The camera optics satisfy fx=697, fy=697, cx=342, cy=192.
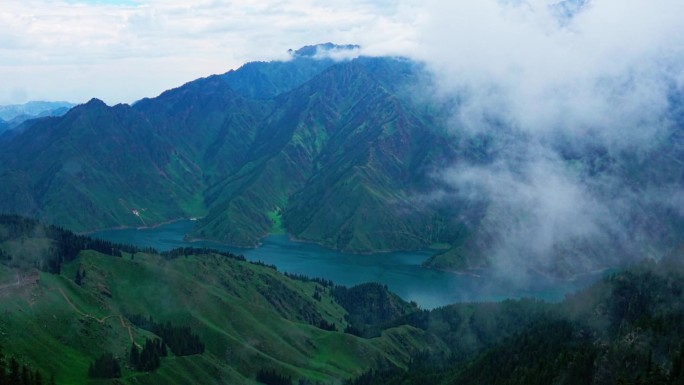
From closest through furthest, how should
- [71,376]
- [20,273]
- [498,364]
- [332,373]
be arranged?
[71,376], [498,364], [20,273], [332,373]

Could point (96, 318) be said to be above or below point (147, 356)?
above

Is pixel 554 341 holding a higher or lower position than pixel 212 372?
higher

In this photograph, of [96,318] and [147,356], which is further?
[96,318]

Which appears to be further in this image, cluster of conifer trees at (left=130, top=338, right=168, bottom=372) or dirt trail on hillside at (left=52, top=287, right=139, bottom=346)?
dirt trail on hillside at (left=52, top=287, right=139, bottom=346)

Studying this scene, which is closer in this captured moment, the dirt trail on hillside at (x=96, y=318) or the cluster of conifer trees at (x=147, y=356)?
the cluster of conifer trees at (x=147, y=356)

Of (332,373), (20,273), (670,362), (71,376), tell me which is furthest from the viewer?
(332,373)

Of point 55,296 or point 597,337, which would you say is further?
point 55,296

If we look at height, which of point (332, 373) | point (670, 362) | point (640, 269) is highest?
point (640, 269)

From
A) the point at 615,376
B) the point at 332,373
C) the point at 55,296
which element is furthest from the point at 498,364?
the point at 55,296

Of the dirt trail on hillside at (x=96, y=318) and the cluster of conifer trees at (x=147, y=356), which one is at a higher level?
the dirt trail on hillside at (x=96, y=318)

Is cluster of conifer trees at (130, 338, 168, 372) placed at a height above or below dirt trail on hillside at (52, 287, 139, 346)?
below

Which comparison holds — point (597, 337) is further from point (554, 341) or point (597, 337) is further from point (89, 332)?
point (89, 332)
